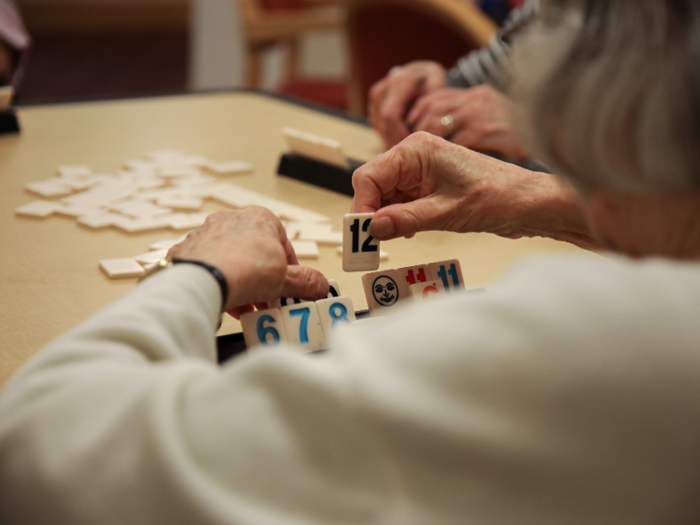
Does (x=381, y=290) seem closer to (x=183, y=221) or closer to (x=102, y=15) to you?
(x=183, y=221)

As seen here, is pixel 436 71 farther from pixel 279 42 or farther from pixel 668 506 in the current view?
pixel 279 42

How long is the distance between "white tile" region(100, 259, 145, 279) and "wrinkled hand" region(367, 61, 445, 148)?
92 cm

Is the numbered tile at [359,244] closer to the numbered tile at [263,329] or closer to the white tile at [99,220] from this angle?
the numbered tile at [263,329]

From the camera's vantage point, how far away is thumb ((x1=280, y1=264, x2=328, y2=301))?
102 centimetres

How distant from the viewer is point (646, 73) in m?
0.62

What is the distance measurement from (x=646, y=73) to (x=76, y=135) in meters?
1.91

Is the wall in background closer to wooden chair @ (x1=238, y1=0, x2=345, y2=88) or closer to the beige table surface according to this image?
wooden chair @ (x1=238, y1=0, x2=345, y2=88)

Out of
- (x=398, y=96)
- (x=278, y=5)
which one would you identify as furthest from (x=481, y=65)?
(x=278, y=5)

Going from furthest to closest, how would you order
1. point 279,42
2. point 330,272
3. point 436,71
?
point 279,42 < point 436,71 < point 330,272

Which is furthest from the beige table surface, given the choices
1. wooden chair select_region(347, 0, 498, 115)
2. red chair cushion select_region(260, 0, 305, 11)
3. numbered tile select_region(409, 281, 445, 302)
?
red chair cushion select_region(260, 0, 305, 11)

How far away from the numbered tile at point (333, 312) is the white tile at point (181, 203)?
0.67 m

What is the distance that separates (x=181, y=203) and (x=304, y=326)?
0.72 metres

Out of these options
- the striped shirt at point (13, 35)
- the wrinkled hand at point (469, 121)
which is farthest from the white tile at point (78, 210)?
the striped shirt at point (13, 35)

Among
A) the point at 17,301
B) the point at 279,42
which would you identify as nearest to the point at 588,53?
the point at 17,301
